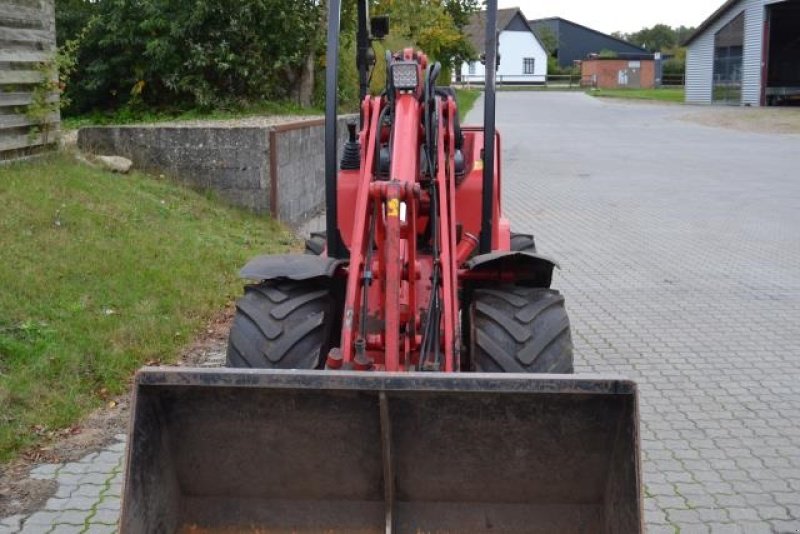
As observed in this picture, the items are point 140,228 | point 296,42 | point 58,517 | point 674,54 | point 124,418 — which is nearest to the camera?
point 58,517

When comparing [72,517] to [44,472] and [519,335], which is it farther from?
[519,335]

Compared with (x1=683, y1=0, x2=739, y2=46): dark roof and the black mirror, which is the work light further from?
(x1=683, y1=0, x2=739, y2=46): dark roof

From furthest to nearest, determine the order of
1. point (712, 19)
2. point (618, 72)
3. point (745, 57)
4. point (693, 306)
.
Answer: point (618, 72) → point (712, 19) → point (745, 57) → point (693, 306)

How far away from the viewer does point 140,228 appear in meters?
9.05

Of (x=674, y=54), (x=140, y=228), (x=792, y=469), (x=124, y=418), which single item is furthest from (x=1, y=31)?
(x=674, y=54)

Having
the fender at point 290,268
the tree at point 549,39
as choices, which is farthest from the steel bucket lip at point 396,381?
the tree at point 549,39

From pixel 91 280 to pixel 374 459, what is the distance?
163 inches

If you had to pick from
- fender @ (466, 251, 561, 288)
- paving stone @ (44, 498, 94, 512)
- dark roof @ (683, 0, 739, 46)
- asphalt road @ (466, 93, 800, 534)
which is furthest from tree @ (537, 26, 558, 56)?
paving stone @ (44, 498, 94, 512)

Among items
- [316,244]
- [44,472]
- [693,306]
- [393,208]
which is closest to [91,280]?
[316,244]

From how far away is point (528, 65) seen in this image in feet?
314

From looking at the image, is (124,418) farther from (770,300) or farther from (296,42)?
(296,42)

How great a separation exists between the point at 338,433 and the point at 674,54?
103699mm

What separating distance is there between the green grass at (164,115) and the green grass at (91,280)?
4.05 meters

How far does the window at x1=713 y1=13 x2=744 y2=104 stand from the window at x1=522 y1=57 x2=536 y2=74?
46.7m
